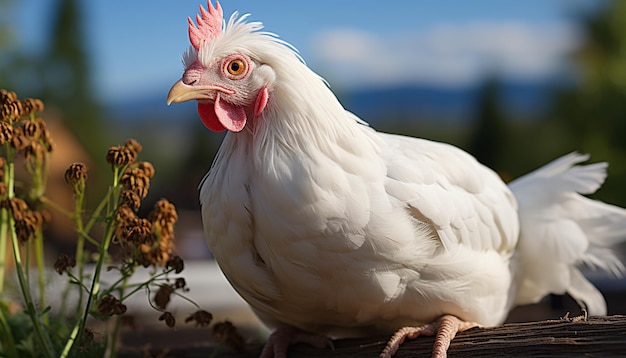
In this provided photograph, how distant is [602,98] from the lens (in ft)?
21.2

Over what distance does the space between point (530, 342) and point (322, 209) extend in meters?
0.47

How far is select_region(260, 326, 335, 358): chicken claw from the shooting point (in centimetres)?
167

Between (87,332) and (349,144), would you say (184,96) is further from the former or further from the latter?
(87,332)

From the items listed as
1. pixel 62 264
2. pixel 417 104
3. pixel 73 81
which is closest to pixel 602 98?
pixel 417 104

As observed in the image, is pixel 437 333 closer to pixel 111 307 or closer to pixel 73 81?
pixel 111 307

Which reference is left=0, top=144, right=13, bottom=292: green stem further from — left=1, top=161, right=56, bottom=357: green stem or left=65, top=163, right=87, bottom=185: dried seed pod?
left=65, top=163, right=87, bottom=185: dried seed pod

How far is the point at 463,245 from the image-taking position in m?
1.59

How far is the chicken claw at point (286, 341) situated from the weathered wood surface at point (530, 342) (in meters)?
0.03

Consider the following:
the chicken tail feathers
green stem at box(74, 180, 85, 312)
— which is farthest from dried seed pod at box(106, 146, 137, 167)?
the chicken tail feathers

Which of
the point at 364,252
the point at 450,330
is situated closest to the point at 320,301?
the point at 364,252

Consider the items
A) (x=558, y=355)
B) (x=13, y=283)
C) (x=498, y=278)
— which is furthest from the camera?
(x=13, y=283)

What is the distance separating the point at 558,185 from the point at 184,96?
112 cm

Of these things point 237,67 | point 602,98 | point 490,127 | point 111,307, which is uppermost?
point 490,127

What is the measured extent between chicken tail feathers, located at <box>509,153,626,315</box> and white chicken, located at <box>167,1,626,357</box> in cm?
27
